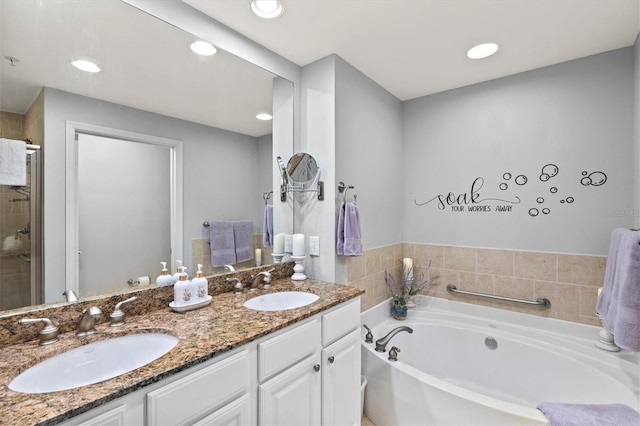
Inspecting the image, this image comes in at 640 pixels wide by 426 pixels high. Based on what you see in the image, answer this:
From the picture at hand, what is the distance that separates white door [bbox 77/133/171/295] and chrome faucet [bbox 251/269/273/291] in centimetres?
53

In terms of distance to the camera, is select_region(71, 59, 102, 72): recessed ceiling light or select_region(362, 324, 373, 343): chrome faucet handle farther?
select_region(362, 324, 373, 343): chrome faucet handle

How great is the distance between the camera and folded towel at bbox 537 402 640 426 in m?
1.35

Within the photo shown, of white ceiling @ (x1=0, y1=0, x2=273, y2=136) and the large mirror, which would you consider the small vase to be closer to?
the large mirror

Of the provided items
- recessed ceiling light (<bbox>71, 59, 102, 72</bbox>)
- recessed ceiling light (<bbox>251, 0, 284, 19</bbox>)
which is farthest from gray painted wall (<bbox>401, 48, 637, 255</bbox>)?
recessed ceiling light (<bbox>71, 59, 102, 72</bbox>)

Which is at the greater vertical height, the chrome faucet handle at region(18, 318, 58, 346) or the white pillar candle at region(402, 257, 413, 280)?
the chrome faucet handle at region(18, 318, 58, 346)

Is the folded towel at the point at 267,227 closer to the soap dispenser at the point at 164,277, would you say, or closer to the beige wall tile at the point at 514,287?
the soap dispenser at the point at 164,277

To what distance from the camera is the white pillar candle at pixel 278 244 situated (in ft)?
6.73

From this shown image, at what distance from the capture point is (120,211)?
53.0 inches

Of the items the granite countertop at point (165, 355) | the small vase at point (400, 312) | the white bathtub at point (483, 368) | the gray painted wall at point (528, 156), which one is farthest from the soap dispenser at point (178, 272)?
the gray painted wall at point (528, 156)

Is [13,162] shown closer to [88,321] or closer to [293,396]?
[88,321]

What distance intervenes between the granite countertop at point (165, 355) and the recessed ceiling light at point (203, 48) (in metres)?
1.36

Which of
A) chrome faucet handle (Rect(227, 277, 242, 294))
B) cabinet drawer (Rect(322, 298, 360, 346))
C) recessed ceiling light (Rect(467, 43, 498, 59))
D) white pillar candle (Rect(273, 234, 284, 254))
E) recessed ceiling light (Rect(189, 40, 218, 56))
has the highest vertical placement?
recessed ceiling light (Rect(467, 43, 498, 59))

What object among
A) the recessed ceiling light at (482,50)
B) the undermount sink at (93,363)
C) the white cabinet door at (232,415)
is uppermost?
the recessed ceiling light at (482,50)

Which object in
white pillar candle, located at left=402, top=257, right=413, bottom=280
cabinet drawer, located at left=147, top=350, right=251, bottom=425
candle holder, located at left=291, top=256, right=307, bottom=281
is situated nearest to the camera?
cabinet drawer, located at left=147, top=350, right=251, bottom=425
